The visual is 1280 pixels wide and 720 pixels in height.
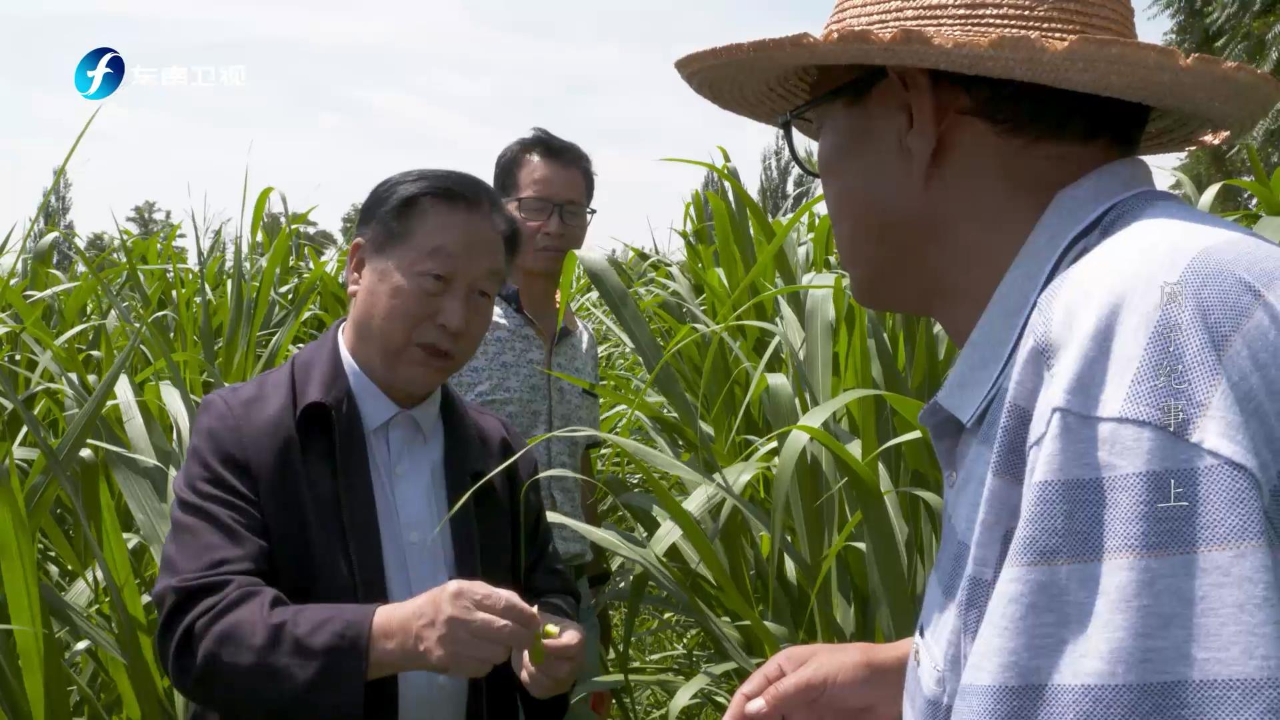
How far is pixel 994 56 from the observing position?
0.92 metres

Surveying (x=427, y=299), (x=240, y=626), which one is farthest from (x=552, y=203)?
(x=240, y=626)

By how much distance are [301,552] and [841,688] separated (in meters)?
0.68

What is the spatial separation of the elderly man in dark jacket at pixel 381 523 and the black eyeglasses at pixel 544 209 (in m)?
0.97

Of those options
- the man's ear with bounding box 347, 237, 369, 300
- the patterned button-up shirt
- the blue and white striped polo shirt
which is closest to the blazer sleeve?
the man's ear with bounding box 347, 237, 369, 300

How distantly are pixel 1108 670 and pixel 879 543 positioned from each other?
1.04 metres

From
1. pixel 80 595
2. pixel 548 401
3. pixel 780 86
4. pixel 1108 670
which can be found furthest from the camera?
pixel 548 401

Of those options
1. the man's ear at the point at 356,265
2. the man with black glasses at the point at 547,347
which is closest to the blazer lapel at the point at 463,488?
the man's ear at the point at 356,265

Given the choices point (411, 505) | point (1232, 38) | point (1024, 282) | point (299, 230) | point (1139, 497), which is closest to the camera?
point (1139, 497)

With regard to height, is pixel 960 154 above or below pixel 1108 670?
above

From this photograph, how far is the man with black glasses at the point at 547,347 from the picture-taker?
2.52 m

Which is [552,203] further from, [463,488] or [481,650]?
[481,650]

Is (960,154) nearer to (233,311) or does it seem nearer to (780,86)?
(780,86)

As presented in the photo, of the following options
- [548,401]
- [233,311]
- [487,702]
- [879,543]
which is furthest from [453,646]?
[233,311]

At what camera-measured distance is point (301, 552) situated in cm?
154
